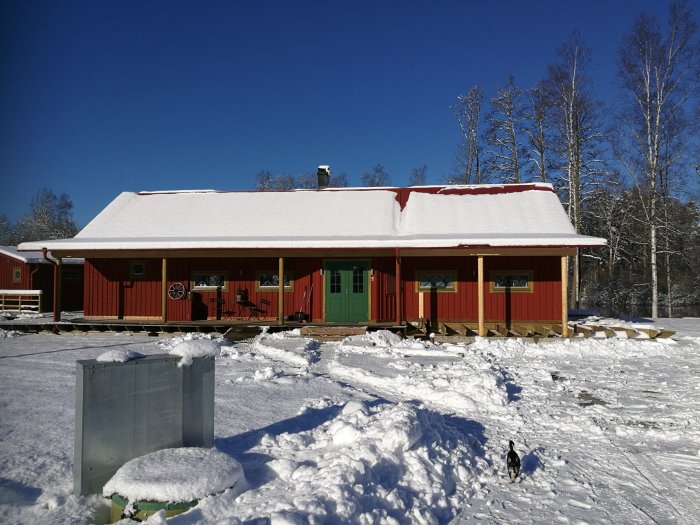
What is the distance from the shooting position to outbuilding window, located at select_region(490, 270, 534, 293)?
15.1m

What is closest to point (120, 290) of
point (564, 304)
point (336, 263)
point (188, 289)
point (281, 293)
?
point (188, 289)

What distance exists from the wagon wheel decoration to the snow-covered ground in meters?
5.53

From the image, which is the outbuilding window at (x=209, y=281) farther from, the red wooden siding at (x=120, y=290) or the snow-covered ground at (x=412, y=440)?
the snow-covered ground at (x=412, y=440)

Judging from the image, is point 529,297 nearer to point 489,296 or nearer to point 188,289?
point 489,296

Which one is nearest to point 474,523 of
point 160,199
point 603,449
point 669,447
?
point 603,449

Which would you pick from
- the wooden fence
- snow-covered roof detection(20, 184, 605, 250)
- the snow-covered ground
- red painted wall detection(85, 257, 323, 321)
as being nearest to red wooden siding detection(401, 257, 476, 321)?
snow-covered roof detection(20, 184, 605, 250)

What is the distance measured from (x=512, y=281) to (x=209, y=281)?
9.45 meters

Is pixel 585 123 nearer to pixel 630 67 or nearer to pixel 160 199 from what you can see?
pixel 630 67

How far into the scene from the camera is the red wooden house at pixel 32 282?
2091cm

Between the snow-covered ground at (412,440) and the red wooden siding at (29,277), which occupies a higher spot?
the red wooden siding at (29,277)

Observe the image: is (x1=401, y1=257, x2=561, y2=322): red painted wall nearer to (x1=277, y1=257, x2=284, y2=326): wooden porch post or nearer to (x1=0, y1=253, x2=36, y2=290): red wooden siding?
(x1=277, y1=257, x2=284, y2=326): wooden porch post

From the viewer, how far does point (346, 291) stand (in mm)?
15359

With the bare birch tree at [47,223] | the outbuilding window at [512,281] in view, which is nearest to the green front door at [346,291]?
the outbuilding window at [512,281]

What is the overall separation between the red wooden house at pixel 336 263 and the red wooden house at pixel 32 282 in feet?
20.6
